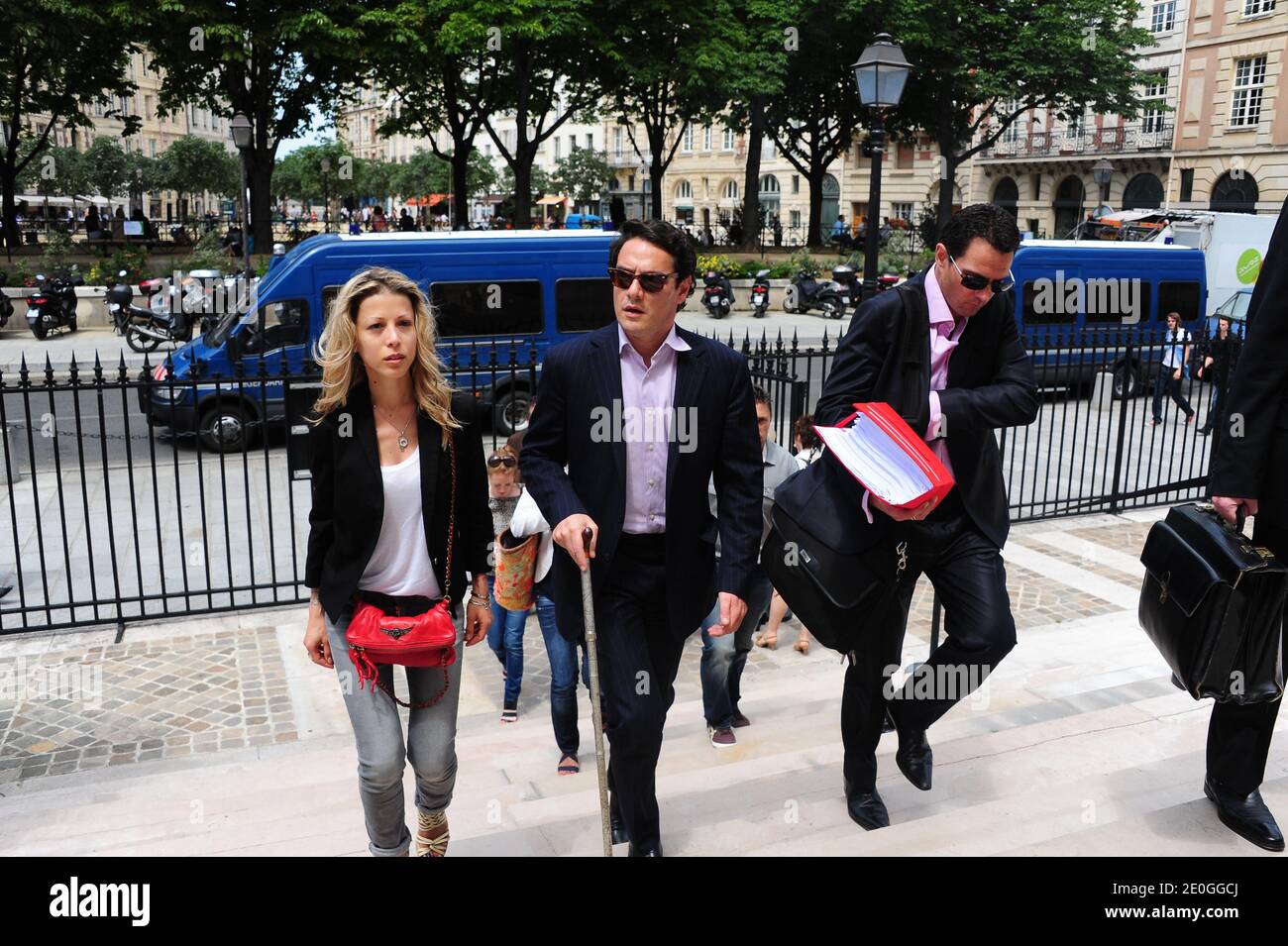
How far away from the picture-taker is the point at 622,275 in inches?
126

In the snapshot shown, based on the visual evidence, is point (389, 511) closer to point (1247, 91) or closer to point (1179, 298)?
point (1179, 298)

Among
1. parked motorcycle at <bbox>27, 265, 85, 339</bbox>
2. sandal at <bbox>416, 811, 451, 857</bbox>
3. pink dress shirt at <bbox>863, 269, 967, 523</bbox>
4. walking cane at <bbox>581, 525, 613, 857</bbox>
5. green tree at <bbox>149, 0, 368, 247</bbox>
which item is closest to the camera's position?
walking cane at <bbox>581, 525, 613, 857</bbox>

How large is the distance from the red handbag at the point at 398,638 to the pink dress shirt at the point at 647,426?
1.67 feet

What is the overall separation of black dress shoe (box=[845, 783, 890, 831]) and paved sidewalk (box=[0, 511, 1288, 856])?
0.13 feet

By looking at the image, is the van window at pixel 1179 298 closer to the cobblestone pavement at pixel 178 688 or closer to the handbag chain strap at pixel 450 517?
the cobblestone pavement at pixel 178 688

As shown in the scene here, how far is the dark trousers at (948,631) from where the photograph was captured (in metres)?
3.50

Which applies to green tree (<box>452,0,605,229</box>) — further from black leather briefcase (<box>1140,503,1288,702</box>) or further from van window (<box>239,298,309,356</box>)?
black leather briefcase (<box>1140,503,1288,702</box>)

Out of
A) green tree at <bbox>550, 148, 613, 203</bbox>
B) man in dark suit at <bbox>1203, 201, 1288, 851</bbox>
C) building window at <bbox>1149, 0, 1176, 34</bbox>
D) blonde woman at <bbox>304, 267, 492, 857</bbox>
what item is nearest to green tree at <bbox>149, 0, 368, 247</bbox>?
blonde woman at <bbox>304, 267, 492, 857</bbox>

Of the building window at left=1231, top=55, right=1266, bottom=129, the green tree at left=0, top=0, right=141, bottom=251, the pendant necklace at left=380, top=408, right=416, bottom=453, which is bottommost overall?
the pendant necklace at left=380, top=408, right=416, bottom=453

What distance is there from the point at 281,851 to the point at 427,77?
32000 mm

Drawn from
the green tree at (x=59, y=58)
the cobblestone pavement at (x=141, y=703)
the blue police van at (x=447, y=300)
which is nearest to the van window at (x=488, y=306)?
the blue police van at (x=447, y=300)

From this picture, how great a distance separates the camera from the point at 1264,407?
129 inches

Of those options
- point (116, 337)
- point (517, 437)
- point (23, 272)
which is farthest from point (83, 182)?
point (517, 437)

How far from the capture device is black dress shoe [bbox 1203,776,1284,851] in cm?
351
